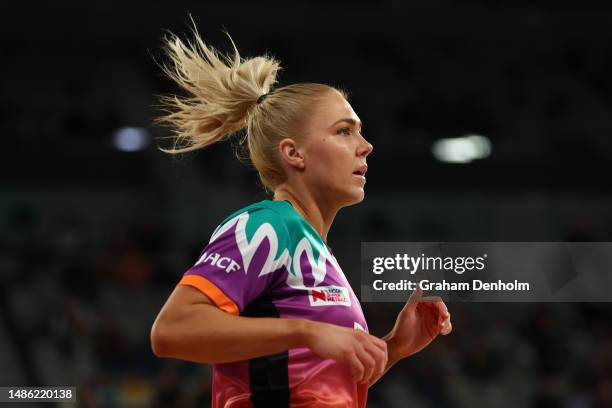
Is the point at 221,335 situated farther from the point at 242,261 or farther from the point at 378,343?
the point at 378,343

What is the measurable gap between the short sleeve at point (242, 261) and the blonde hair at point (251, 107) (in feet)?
0.83

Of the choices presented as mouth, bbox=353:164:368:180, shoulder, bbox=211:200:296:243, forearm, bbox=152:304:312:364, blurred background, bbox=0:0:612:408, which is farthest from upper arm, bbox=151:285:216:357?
blurred background, bbox=0:0:612:408

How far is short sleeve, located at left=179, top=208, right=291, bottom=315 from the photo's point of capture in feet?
5.34

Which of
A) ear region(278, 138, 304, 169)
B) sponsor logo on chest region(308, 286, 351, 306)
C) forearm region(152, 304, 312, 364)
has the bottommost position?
forearm region(152, 304, 312, 364)

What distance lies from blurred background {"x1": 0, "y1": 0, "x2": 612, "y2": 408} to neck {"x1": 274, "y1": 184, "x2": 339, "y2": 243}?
2.29m

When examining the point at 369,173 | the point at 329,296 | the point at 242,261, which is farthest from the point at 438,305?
the point at 369,173

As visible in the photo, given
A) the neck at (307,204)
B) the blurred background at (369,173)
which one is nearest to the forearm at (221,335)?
the neck at (307,204)

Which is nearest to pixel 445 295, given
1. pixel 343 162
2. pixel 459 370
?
pixel 343 162

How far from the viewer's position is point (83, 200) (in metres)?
8.39

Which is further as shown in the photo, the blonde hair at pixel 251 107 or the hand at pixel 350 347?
the blonde hair at pixel 251 107

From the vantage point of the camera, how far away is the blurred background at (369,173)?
262 inches

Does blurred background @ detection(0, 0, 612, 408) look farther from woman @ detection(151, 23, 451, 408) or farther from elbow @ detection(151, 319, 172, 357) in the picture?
elbow @ detection(151, 319, 172, 357)

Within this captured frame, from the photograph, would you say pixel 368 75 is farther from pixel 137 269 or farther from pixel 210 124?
pixel 210 124

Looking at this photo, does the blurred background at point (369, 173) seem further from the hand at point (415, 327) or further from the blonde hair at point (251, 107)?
the hand at point (415, 327)
